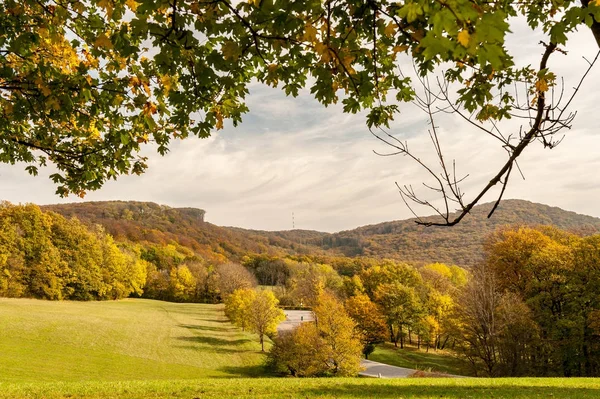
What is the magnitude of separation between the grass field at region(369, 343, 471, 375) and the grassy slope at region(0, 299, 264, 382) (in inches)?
623

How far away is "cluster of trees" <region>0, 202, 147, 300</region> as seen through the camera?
55.5 metres

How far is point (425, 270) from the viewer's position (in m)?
71.6

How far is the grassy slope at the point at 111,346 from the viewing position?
2882 cm

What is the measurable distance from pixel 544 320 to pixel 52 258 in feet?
223

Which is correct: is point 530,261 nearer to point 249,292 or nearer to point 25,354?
point 249,292

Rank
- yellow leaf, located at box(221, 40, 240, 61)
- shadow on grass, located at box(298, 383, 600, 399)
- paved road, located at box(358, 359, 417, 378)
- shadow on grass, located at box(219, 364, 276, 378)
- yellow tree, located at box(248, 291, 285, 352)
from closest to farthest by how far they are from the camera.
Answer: yellow leaf, located at box(221, 40, 240, 61) → shadow on grass, located at box(298, 383, 600, 399) → paved road, located at box(358, 359, 417, 378) → shadow on grass, located at box(219, 364, 276, 378) → yellow tree, located at box(248, 291, 285, 352)

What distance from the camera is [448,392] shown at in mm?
12078

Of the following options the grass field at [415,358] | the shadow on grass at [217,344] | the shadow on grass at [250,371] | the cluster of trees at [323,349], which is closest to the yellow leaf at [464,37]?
the cluster of trees at [323,349]

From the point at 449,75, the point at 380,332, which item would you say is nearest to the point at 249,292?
the point at 380,332

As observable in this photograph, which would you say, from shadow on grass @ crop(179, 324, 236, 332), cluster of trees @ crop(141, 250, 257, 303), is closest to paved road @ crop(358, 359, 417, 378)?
shadow on grass @ crop(179, 324, 236, 332)

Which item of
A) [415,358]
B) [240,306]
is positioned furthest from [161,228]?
[415,358]

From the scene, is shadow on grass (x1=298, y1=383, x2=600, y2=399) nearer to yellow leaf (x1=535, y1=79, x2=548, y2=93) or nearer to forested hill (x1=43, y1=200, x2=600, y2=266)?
yellow leaf (x1=535, y1=79, x2=548, y2=93)

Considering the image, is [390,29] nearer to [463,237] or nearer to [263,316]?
[263,316]

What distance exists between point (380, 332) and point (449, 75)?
4704cm
